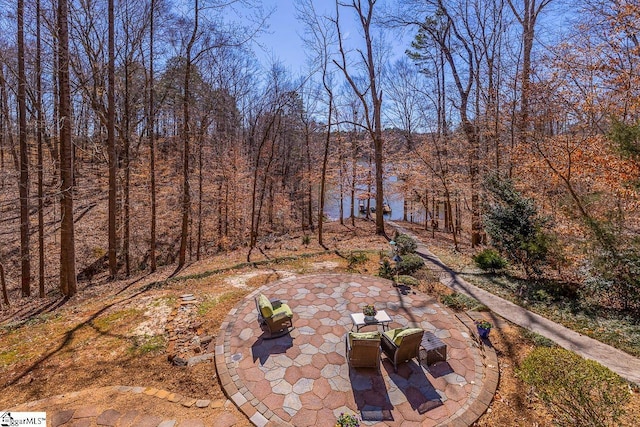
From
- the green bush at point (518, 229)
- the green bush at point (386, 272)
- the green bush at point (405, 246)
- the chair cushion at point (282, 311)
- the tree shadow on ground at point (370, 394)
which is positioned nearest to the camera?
the tree shadow on ground at point (370, 394)

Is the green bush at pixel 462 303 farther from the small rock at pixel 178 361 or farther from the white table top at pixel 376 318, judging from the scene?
the small rock at pixel 178 361

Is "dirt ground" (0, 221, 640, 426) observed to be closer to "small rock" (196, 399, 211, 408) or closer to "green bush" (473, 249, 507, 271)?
"small rock" (196, 399, 211, 408)

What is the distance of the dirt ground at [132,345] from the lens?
3.96 metres

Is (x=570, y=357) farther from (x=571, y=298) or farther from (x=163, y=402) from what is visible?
(x=163, y=402)

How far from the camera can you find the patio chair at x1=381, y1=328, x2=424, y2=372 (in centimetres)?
444

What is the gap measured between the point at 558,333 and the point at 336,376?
13.9 feet

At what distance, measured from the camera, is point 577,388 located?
3021mm

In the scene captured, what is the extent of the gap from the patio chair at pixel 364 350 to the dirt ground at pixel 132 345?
1485mm

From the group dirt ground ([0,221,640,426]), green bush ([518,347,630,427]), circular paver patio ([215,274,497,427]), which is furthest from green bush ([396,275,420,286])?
green bush ([518,347,630,427])

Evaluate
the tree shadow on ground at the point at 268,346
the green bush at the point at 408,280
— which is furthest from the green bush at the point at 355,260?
the tree shadow on ground at the point at 268,346

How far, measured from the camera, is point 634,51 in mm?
5863

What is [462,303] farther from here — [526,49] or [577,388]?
[526,49]

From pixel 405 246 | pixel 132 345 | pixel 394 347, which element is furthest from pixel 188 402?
pixel 405 246

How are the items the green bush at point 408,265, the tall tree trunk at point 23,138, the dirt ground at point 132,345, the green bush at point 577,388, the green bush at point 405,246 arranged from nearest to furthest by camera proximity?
the green bush at point 577,388 < the dirt ground at point 132,345 < the tall tree trunk at point 23,138 < the green bush at point 408,265 < the green bush at point 405,246
